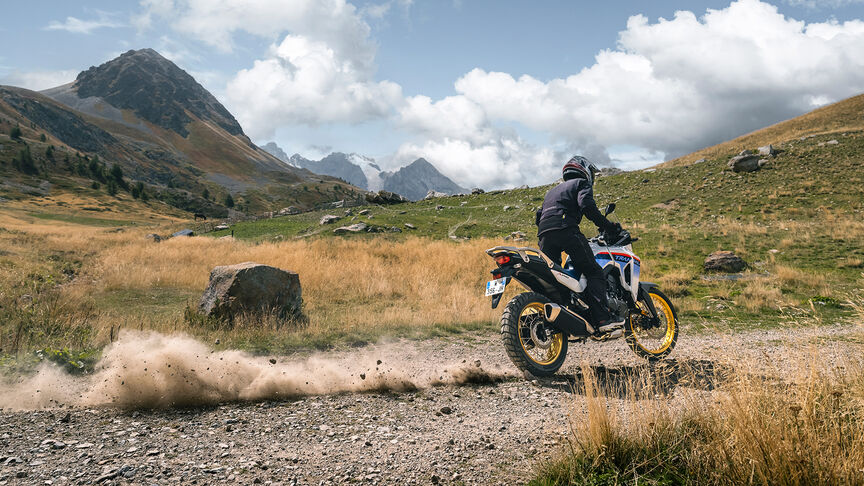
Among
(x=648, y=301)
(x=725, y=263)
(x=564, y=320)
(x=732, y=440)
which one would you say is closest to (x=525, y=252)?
(x=564, y=320)

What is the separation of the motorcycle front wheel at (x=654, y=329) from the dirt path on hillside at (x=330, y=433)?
94 cm

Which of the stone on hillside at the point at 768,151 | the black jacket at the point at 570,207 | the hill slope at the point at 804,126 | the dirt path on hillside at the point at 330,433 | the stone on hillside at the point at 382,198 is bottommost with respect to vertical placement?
the dirt path on hillside at the point at 330,433

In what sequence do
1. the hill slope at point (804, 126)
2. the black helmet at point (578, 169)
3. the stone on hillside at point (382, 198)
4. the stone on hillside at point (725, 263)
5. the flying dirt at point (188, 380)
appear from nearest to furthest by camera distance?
1. the flying dirt at point (188, 380)
2. the black helmet at point (578, 169)
3. the stone on hillside at point (725, 263)
4. the hill slope at point (804, 126)
5. the stone on hillside at point (382, 198)

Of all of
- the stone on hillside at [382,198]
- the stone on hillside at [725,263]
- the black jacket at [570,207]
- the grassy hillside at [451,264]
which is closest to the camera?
the black jacket at [570,207]

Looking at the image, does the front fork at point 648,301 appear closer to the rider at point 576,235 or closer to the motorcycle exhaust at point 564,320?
the rider at point 576,235

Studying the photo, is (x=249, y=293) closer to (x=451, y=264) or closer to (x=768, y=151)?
(x=451, y=264)

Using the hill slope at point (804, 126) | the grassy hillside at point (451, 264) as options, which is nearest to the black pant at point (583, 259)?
A: the grassy hillside at point (451, 264)

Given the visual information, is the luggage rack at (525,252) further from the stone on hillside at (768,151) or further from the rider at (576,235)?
the stone on hillside at (768,151)

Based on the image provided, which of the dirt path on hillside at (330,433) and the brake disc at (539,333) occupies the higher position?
the brake disc at (539,333)

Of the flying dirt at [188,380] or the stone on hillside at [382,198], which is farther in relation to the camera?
the stone on hillside at [382,198]

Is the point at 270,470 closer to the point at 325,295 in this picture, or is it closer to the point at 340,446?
the point at 340,446

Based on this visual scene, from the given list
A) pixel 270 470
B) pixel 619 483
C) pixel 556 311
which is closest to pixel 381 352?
pixel 556 311

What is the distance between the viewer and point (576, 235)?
683 cm

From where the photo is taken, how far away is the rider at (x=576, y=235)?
682cm
